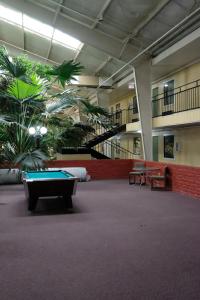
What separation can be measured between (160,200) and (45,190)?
127 inches

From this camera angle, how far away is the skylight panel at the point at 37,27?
576 inches

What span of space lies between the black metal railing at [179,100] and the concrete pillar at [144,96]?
83 centimetres

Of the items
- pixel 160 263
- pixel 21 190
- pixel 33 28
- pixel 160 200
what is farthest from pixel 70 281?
pixel 33 28

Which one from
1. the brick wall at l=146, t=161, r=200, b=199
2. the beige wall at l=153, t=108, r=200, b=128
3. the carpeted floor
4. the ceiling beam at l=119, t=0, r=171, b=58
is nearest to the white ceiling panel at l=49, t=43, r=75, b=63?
the ceiling beam at l=119, t=0, r=171, b=58

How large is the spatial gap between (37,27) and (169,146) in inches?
331

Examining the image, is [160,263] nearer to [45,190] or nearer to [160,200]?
[45,190]

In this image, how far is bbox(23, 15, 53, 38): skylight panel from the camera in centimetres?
1463

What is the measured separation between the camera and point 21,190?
35.3 feet

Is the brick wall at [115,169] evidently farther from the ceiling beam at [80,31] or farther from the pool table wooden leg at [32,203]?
the pool table wooden leg at [32,203]

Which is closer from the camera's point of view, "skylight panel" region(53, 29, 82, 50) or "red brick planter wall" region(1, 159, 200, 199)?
"red brick planter wall" region(1, 159, 200, 199)

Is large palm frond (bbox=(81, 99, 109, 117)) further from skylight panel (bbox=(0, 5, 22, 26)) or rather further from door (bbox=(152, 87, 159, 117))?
skylight panel (bbox=(0, 5, 22, 26))

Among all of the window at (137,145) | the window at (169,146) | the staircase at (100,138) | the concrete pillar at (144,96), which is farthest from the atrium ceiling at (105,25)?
the window at (137,145)

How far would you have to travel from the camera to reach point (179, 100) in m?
14.3

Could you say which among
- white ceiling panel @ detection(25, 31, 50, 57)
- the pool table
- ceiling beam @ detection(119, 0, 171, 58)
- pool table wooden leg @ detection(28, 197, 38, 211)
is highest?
white ceiling panel @ detection(25, 31, 50, 57)
